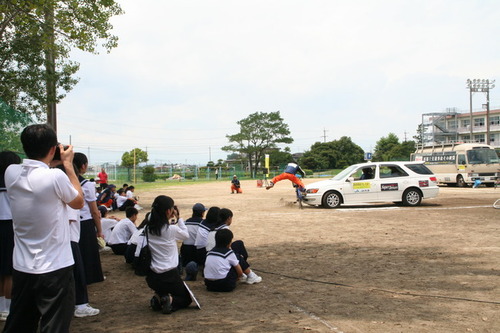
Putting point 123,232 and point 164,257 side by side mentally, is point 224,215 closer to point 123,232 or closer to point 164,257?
point 164,257

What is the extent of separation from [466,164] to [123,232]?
81.0ft

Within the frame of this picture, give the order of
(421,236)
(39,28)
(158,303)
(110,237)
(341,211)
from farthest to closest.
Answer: (341,211) → (39,28) → (421,236) → (110,237) → (158,303)

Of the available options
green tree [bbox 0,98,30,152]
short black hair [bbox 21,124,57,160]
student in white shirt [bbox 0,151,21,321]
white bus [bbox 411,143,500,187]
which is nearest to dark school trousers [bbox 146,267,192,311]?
student in white shirt [bbox 0,151,21,321]

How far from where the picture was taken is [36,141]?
9.08ft

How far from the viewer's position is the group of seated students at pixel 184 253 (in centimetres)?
445

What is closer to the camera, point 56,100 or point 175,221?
point 175,221

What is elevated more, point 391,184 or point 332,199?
point 391,184

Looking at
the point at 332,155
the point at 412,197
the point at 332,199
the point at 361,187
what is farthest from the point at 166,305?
the point at 332,155

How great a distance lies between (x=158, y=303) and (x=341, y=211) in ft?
32.4

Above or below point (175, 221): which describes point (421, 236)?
below

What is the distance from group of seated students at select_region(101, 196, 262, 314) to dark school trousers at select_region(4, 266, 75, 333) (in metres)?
1.67

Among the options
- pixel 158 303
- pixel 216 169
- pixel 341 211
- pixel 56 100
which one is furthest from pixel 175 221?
pixel 216 169

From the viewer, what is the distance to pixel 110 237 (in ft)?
25.0

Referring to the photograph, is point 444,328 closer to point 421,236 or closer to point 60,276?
point 60,276
